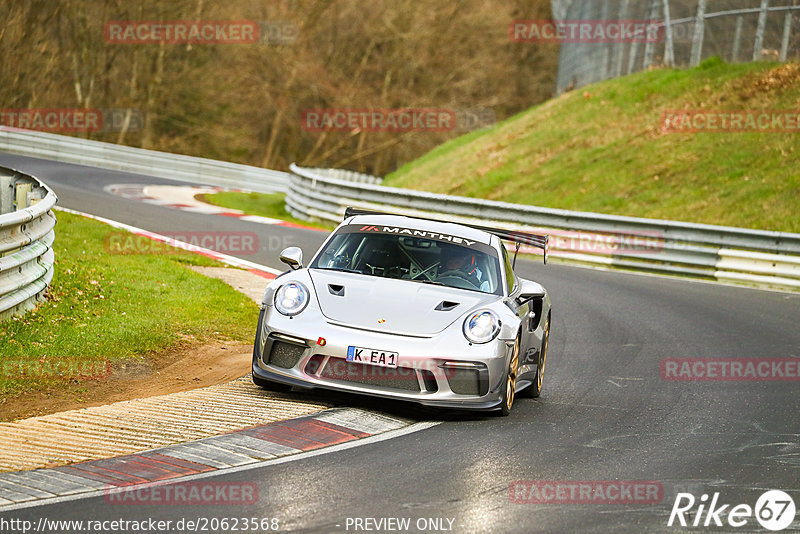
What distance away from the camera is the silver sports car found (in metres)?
7.39

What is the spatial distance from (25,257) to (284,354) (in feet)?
10.8

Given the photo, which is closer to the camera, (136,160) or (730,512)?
(730,512)

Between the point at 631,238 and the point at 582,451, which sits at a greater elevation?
the point at 631,238

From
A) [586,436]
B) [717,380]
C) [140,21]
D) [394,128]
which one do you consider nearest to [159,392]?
[586,436]

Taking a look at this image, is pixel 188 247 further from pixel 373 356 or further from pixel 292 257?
pixel 373 356

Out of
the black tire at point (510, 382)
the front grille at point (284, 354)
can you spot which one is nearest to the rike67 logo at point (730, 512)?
the black tire at point (510, 382)

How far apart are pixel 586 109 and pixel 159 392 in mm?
26508

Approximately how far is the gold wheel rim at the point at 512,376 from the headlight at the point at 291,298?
1625 millimetres

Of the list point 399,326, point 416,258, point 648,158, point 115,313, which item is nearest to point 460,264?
point 416,258

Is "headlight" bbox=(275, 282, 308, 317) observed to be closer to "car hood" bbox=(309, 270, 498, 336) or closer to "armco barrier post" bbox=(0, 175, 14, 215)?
"car hood" bbox=(309, 270, 498, 336)

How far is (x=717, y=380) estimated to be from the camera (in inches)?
407

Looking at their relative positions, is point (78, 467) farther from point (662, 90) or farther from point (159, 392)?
point (662, 90)

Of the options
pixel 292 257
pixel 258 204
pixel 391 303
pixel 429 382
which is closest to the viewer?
pixel 429 382

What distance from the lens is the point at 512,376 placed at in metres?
8.05
